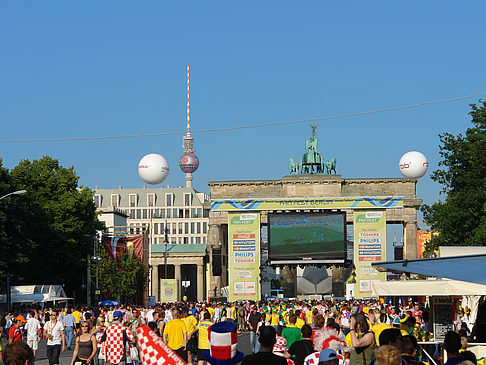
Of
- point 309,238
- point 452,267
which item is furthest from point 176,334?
point 309,238

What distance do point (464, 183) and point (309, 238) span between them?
90.1 ft

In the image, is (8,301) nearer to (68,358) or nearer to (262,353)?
(68,358)

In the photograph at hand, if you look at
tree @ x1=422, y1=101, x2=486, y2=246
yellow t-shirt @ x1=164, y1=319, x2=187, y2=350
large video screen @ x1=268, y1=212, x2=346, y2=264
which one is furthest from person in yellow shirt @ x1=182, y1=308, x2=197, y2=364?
large video screen @ x1=268, y1=212, x2=346, y2=264

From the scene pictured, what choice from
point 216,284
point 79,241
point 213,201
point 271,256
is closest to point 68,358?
point 79,241

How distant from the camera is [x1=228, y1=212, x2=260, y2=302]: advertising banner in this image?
294 feet

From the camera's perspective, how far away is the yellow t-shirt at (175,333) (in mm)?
18422

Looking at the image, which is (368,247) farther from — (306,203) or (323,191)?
(323,191)

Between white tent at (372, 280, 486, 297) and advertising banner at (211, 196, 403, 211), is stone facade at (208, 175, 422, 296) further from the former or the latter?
white tent at (372, 280, 486, 297)

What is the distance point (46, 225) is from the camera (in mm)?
69062

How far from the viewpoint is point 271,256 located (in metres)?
87.6

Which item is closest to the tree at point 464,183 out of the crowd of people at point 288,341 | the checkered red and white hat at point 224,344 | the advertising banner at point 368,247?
the advertising banner at point 368,247

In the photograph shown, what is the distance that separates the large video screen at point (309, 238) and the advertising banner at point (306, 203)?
456cm

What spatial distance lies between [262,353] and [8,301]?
47861 mm

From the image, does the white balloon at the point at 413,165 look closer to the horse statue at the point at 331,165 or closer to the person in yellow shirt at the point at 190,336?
the horse statue at the point at 331,165
